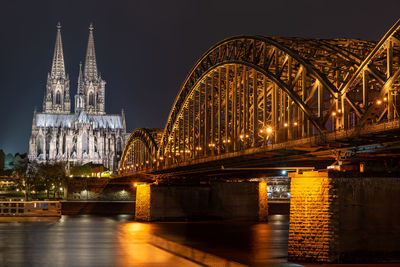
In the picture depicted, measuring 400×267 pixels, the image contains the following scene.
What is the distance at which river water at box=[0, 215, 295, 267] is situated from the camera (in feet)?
138

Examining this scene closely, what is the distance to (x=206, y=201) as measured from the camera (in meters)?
87.2

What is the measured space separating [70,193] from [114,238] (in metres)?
90.7

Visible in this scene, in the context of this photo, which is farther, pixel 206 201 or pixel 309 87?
pixel 206 201

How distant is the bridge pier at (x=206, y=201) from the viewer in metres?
83.8

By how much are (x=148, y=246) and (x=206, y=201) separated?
35.2 meters

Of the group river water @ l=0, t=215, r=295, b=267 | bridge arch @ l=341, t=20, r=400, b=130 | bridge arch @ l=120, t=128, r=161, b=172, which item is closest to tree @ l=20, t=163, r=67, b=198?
bridge arch @ l=120, t=128, r=161, b=172

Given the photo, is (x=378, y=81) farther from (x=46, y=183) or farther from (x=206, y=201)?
(x=46, y=183)

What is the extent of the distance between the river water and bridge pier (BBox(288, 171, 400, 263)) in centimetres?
401

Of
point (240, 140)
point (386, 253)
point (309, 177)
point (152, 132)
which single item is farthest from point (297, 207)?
point (152, 132)

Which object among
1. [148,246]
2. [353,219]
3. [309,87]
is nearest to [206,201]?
[148,246]

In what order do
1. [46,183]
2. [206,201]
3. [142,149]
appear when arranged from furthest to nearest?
[46,183] < [142,149] < [206,201]

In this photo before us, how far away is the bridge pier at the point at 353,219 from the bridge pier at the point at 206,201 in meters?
46.9

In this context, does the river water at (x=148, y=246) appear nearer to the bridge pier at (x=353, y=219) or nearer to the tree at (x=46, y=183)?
the bridge pier at (x=353, y=219)

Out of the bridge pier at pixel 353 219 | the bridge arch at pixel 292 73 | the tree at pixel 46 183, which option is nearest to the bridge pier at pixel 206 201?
the bridge arch at pixel 292 73
